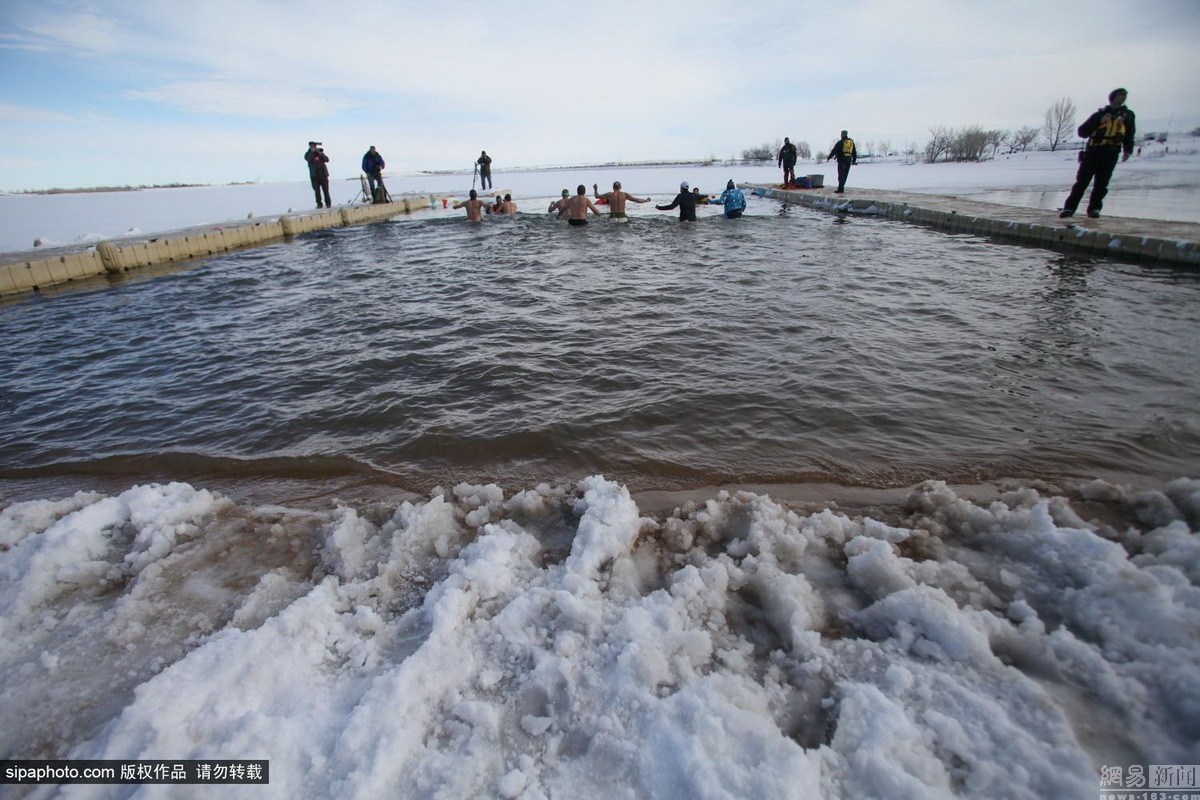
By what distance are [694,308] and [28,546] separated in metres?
6.66

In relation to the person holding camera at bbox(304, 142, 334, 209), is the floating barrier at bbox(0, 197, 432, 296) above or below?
below

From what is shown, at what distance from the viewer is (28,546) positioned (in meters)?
2.64

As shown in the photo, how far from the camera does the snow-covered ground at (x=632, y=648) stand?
152 centimetres

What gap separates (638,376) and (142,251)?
13.2 m

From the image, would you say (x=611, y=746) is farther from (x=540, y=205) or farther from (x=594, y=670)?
(x=540, y=205)

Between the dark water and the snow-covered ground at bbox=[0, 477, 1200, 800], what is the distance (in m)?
0.89

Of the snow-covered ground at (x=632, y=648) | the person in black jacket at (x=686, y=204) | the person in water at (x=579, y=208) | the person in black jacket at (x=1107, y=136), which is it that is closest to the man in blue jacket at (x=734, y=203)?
the person in black jacket at (x=686, y=204)

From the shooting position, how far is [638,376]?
508cm

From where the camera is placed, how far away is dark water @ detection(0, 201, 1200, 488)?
3650 mm

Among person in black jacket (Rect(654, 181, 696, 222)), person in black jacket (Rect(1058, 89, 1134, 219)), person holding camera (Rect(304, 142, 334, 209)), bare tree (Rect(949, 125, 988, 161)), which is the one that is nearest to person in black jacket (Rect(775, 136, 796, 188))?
person in black jacket (Rect(654, 181, 696, 222))

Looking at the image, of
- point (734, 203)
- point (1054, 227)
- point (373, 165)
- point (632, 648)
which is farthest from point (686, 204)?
point (632, 648)

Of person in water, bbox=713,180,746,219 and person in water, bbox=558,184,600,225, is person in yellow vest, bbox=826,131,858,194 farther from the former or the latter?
person in water, bbox=558,184,600,225

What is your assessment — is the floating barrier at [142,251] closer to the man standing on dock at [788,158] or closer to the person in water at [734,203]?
the person in water at [734,203]

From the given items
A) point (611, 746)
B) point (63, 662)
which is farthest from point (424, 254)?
point (611, 746)
